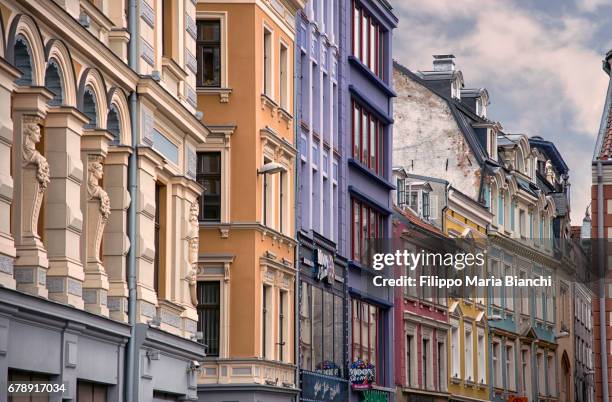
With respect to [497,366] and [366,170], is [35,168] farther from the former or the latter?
[497,366]

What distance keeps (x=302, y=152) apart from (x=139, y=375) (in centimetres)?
1840

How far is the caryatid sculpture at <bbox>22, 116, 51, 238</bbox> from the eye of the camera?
23.1m

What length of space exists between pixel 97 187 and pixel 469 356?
44899 millimetres

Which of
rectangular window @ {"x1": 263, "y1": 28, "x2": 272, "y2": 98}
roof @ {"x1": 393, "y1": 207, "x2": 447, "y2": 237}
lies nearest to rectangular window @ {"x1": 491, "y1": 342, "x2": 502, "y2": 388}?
roof @ {"x1": 393, "y1": 207, "x2": 447, "y2": 237}

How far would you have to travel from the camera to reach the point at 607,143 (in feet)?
154

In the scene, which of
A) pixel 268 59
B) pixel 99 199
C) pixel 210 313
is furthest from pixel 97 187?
pixel 268 59

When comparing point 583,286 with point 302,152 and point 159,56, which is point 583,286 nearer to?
point 302,152

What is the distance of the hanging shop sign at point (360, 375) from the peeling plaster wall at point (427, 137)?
23655 millimetres

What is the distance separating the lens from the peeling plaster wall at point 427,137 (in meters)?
73.1

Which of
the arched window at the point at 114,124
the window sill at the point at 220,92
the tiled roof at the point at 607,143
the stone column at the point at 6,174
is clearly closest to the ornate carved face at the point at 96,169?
the arched window at the point at 114,124

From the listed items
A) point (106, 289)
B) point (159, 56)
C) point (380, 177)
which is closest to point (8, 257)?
point (106, 289)

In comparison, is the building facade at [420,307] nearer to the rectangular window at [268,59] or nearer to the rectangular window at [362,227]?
→ the rectangular window at [362,227]

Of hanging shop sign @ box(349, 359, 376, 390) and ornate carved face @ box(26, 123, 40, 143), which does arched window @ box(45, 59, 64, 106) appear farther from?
hanging shop sign @ box(349, 359, 376, 390)

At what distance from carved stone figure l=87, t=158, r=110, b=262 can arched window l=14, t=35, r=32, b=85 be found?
3.07 m
